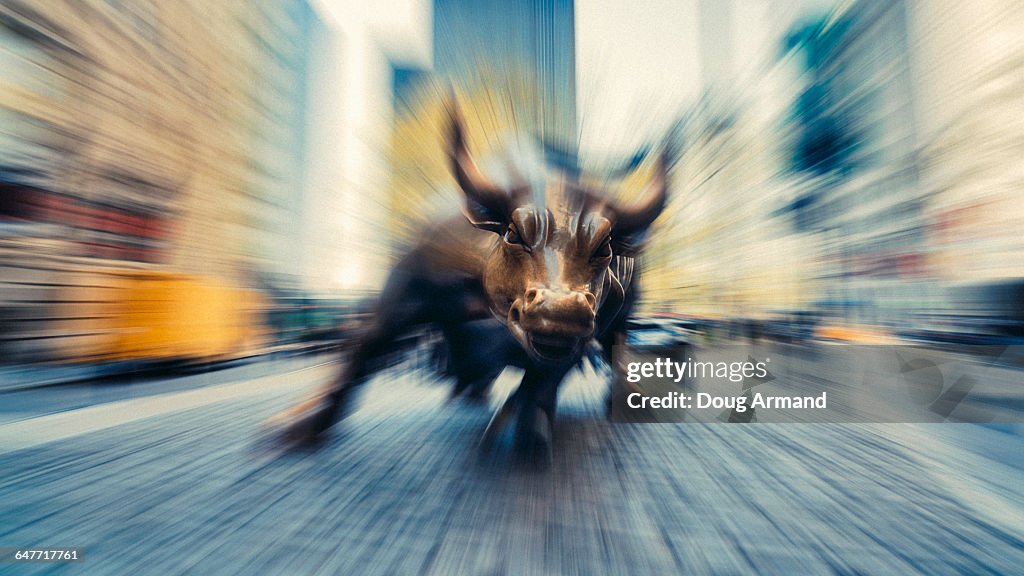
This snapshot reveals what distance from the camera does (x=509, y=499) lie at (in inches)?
21.3

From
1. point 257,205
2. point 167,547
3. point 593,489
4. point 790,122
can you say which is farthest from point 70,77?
point 790,122

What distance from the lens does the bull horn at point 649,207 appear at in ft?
2.49

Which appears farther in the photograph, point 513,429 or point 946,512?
point 513,429

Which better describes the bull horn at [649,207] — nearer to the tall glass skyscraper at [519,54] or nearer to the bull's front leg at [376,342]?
the tall glass skyscraper at [519,54]

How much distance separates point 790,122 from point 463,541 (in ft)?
2.61

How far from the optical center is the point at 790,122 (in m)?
0.73

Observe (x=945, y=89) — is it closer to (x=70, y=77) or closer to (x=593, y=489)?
(x=593, y=489)

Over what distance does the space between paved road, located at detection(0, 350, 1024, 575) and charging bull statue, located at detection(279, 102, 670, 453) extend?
0.07 meters

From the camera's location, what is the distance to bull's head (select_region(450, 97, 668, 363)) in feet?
1.93

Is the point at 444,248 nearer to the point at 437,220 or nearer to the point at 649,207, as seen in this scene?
the point at 437,220

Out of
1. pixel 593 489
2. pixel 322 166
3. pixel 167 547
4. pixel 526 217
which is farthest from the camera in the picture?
pixel 322 166

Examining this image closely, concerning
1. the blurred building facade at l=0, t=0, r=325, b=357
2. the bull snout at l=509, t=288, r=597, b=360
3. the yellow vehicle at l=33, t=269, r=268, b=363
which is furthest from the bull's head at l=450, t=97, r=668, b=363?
the yellow vehicle at l=33, t=269, r=268, b=363
